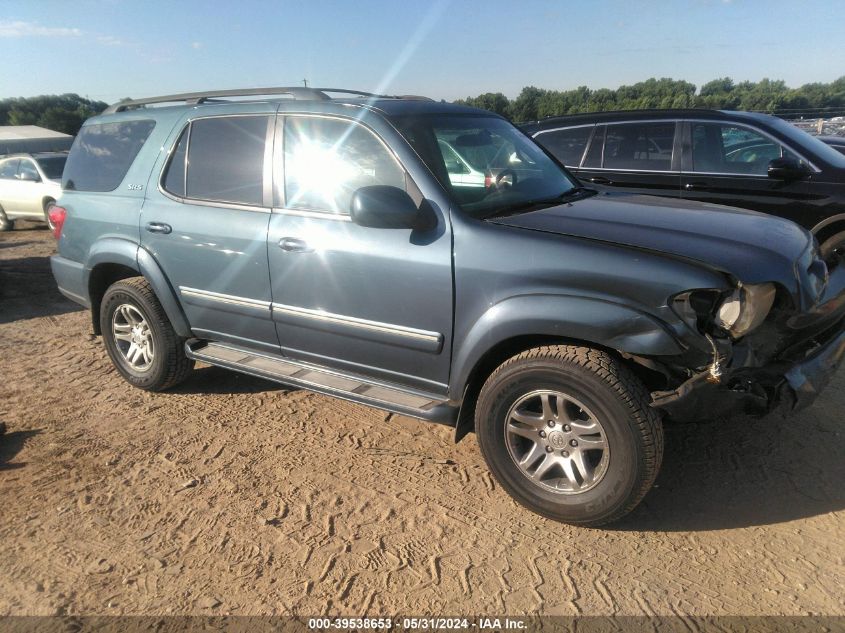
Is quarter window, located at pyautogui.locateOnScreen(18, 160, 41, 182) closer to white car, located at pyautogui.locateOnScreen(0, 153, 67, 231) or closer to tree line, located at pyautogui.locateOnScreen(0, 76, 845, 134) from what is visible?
white car, located at pyautogui.locateOnScreen(0, 153, 67, 231)

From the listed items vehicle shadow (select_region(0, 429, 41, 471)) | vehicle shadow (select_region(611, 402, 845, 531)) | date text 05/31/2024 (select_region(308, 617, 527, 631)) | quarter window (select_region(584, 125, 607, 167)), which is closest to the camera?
date text 05/31/2024 (select_region(308, 617, 527, 631))

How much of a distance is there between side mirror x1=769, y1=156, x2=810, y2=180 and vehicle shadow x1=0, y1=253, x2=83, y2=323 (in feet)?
23.6

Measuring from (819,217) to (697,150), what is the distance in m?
1.26

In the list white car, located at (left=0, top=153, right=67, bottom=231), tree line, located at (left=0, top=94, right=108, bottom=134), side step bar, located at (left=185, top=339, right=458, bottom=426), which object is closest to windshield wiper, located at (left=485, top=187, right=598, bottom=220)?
side step bar, located at (left=185, top=339, right=458, bottom=426)

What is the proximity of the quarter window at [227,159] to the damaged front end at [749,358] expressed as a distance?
2490mm

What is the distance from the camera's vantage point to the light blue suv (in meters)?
2.59

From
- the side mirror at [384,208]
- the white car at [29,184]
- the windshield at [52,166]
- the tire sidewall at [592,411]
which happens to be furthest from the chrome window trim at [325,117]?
the windshield at [52,166]

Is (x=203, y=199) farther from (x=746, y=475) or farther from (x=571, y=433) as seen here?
(x=746, y=475)

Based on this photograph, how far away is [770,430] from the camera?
12.0 ft

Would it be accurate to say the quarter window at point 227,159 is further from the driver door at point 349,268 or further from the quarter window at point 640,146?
the quarter window at point 640,146

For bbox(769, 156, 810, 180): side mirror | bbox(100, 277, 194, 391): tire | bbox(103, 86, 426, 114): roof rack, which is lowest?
bbox(100, 277, 194, 391): tire

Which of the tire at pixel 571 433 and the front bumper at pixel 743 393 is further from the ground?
the front bumper at pixel 743 393

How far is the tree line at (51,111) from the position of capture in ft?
167

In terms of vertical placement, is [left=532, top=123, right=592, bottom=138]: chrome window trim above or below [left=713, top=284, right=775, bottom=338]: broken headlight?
above
